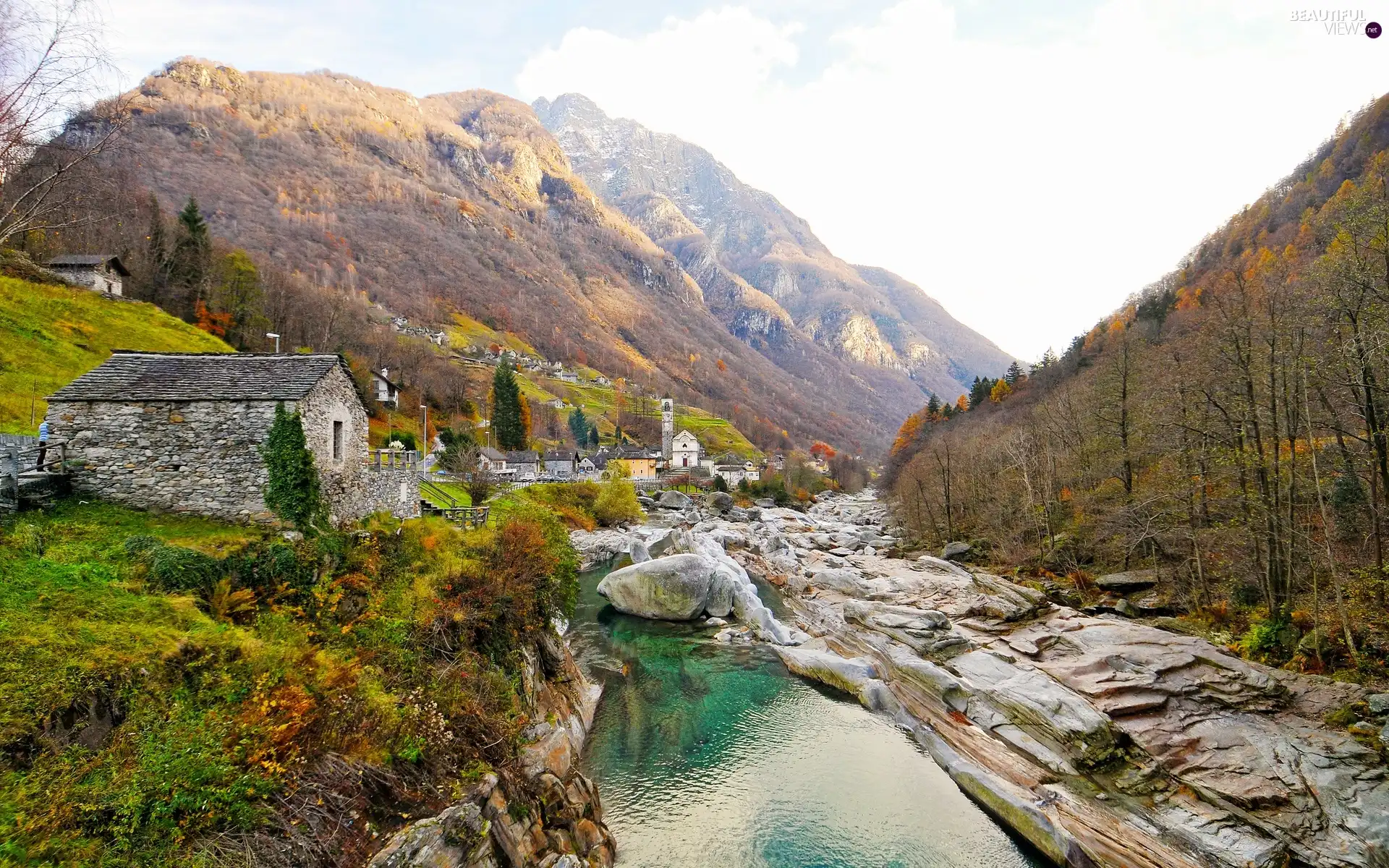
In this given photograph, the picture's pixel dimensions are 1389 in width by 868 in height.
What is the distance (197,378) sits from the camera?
50.5 ft

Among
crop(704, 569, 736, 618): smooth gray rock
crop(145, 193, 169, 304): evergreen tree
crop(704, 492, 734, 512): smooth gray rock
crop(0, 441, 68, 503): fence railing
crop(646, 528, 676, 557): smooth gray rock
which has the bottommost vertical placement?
crop(704, 492, 734, 512): smooth gray rock

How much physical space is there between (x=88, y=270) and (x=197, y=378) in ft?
130

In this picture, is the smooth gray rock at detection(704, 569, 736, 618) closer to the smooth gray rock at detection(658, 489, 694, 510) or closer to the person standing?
the person standing

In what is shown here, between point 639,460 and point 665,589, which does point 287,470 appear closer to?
point 665,589

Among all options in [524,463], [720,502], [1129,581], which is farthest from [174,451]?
[720,502]

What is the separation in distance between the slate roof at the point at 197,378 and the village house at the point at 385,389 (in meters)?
49.6

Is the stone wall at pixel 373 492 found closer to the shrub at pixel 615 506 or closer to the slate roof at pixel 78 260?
the shrub at pixel 615 506

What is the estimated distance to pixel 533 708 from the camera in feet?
52.7

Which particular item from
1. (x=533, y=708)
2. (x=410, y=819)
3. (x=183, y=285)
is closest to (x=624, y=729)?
(x=533, y=708)

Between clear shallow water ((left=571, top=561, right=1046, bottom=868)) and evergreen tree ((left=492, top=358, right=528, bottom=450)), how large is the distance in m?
61.3

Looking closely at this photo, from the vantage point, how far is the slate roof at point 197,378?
1455 centimetres

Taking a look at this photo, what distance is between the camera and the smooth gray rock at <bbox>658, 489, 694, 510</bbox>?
8231cm

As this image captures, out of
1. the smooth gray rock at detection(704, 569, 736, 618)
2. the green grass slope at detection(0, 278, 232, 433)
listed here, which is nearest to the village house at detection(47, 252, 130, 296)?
the green grass slope at detection(0, 278, 232, 433)

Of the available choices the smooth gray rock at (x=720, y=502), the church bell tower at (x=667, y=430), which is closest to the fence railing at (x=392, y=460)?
the smooth gray rock at (x=720, y=502)
